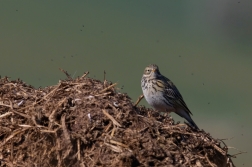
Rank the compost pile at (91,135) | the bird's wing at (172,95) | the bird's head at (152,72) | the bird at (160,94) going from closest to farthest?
the compost pile at (91,135) < the bird at (160,94) < the bird's wing at (172,95) < the bird's head at (152,72)

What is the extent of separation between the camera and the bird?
17188mm

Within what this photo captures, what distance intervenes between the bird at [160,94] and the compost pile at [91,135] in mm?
4327

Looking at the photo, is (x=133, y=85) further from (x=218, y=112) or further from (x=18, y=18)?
(x=18, y=18)

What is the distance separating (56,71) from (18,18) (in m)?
18.3

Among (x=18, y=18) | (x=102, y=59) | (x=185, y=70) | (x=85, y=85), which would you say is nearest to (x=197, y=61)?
(x=185, y=70)

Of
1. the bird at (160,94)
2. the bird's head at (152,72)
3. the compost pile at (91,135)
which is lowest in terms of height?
the compost pile at (91,135)

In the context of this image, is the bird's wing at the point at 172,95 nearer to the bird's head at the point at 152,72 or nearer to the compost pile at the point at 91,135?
the bird's head at the point at 152,72

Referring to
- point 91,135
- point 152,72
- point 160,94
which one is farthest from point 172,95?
point 91,135

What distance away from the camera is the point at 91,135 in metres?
11.3

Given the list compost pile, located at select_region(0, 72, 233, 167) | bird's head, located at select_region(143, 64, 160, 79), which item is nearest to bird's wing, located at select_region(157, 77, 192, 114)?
bird's head, located at select_region(143, 64, 160, 79)

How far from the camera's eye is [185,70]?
168ft

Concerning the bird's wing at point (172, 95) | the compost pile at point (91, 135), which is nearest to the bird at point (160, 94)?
the bird's wing at point (172, 95)

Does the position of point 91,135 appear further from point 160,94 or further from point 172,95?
point 172,95

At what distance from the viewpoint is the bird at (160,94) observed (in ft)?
56.4
